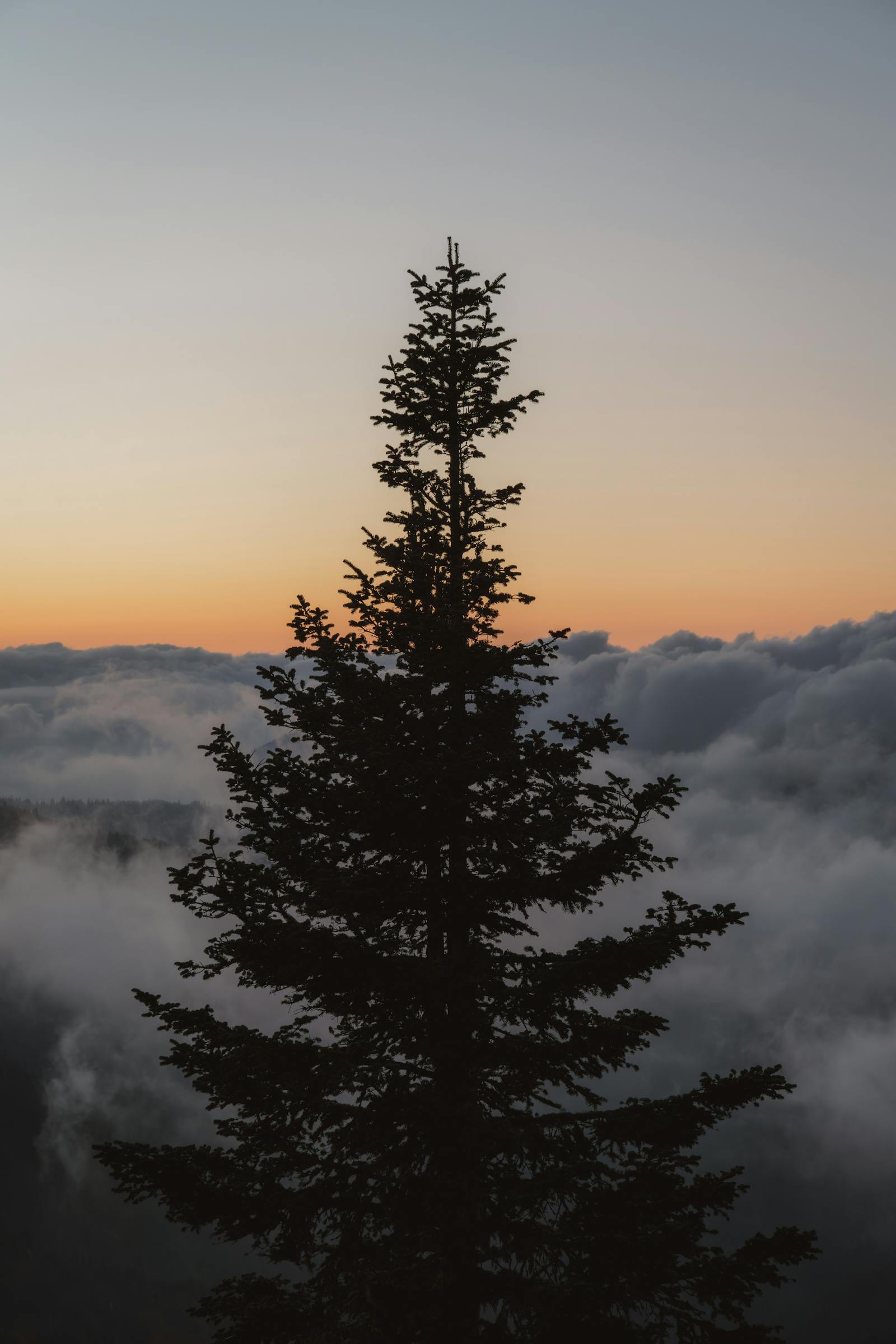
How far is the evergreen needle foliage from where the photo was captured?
40.0 feet

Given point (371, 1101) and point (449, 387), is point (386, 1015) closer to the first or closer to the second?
point (371, 1101)

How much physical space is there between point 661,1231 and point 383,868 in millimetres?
6017

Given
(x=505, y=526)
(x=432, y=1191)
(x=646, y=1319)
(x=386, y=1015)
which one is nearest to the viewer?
(x=646, y=1319)

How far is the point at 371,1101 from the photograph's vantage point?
43.4 feet

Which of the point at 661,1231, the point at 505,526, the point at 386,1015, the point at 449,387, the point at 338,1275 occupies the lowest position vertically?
the point at 338,1275

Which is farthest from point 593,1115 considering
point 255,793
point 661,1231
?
point 255,793

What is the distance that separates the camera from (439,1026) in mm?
13727

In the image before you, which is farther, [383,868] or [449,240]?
[449,240]

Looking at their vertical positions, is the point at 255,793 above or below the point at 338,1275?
above

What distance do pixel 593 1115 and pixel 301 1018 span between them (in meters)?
4.31

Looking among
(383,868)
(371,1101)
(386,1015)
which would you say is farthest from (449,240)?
(371,1101)

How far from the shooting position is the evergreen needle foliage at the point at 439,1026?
40.0ft

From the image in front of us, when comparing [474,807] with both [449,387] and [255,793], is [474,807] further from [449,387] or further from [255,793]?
[449,387]

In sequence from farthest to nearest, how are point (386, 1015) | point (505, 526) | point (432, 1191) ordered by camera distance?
point (505, 526)
point (386, 1015)
point (432, 1191)
